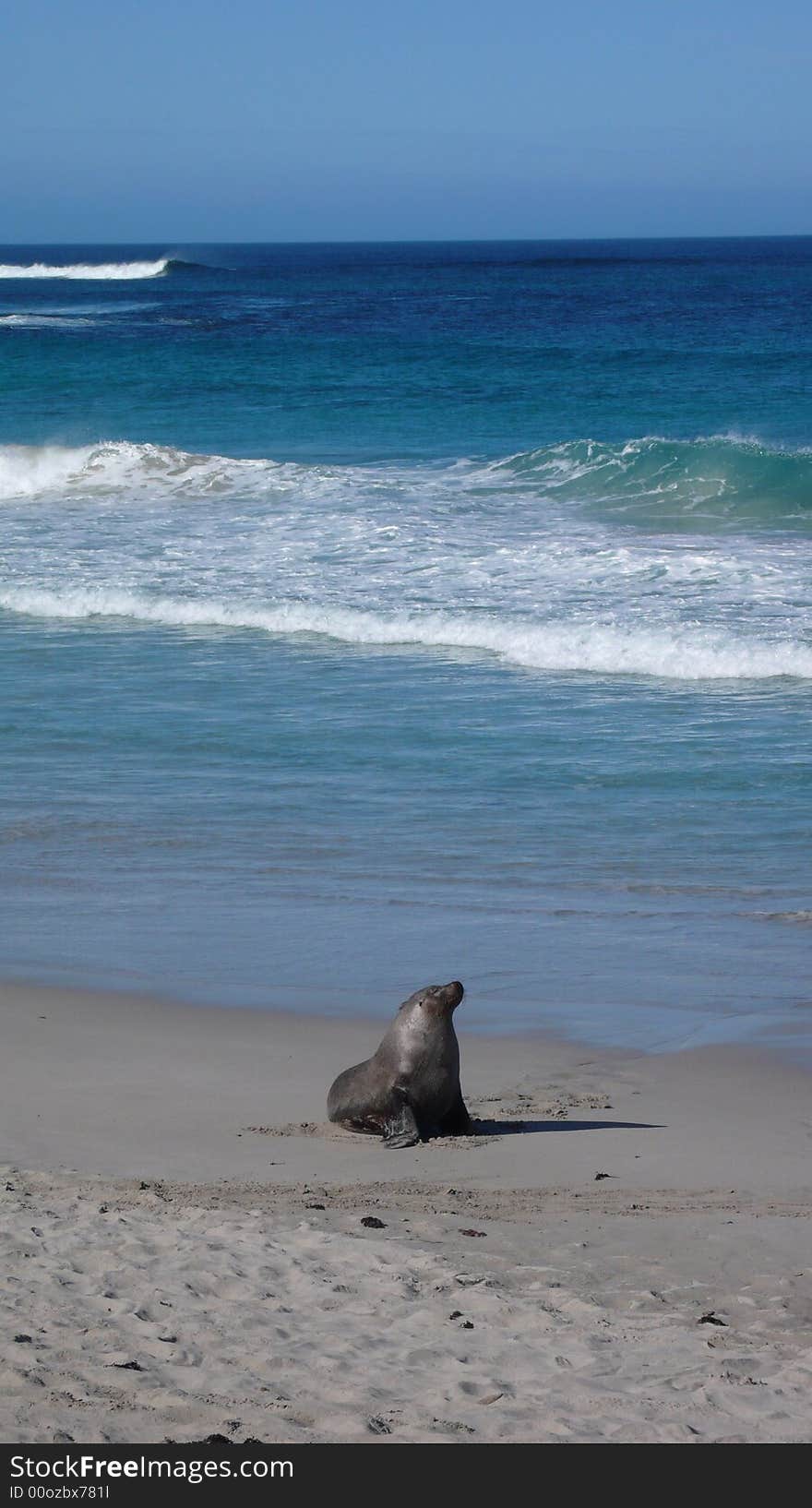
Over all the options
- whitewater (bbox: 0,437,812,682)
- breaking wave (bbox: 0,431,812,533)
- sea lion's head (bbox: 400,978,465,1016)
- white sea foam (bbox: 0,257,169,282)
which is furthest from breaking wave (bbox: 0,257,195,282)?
sea lion's head (bbox: 400,978,465,1016)

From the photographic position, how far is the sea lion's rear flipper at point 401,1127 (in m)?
5.52

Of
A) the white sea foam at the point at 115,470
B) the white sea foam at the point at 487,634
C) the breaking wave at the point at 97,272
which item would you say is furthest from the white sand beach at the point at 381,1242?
the breaking wave at the point at 97,272

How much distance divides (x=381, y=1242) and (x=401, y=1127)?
949 millimetres

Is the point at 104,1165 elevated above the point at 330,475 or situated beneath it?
situated beneath

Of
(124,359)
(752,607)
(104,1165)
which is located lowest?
(104,1165)

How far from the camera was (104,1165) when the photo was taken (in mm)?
5195

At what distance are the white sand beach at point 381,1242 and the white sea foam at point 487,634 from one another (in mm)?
6546

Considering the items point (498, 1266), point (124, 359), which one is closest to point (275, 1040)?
point (498, 1266)

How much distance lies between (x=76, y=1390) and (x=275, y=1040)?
2786mm

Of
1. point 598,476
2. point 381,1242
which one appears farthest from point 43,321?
point 381,1242

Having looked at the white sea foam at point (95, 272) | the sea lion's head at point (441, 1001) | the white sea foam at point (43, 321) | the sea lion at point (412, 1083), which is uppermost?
the white sea foam at point (95, 272)

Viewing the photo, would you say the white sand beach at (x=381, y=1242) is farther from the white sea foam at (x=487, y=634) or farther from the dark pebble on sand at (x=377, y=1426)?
the white sea foam at (x=487, y=634)

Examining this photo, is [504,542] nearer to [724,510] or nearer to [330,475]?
[724,510]

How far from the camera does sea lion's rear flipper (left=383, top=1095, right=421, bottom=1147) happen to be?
217 inches
